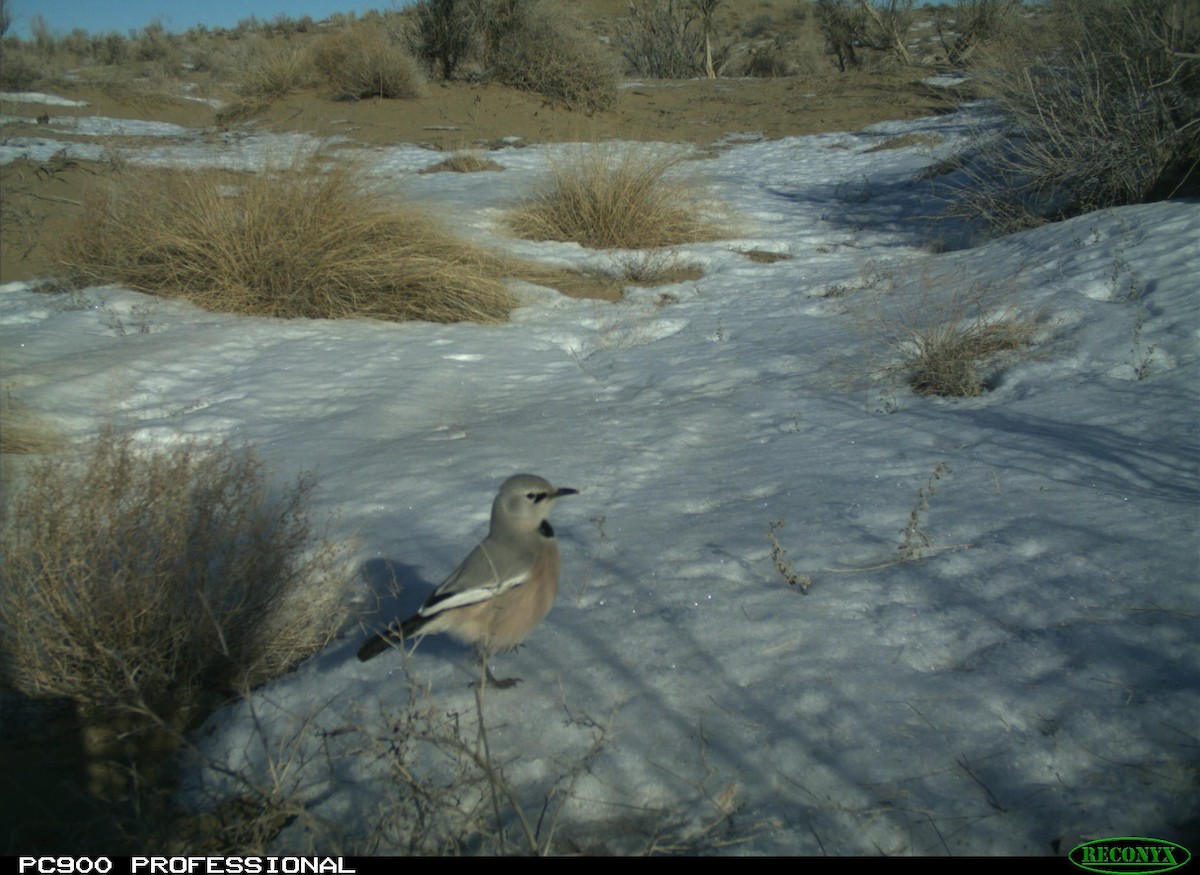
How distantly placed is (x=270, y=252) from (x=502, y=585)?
5.29 metres

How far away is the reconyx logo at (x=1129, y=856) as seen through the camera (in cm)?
165

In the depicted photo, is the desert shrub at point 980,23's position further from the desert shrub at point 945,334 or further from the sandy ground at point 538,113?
the desert shrub at point 945,334

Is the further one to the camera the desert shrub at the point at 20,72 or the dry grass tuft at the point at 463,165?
the desert shrub at the point at 20,72

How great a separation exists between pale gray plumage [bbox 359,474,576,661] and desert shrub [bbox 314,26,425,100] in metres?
14.1

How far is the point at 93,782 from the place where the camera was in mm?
2172

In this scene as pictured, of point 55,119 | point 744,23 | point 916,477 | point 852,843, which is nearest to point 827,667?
point 852,843

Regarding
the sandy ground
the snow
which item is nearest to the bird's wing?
the snow

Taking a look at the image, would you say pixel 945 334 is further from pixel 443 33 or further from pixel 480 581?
pixel 443 33

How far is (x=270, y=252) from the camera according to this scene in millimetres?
6430

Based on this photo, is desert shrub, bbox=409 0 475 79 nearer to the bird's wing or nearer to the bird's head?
the bird's head

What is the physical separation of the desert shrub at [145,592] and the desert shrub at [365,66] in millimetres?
13357

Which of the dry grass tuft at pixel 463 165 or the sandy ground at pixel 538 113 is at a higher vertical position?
the sandy ground at pixel 538 113

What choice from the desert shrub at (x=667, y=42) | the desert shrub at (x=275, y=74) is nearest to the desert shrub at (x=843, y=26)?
the desert shrub at (x=667, y=42)

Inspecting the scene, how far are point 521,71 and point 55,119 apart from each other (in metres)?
7.90
